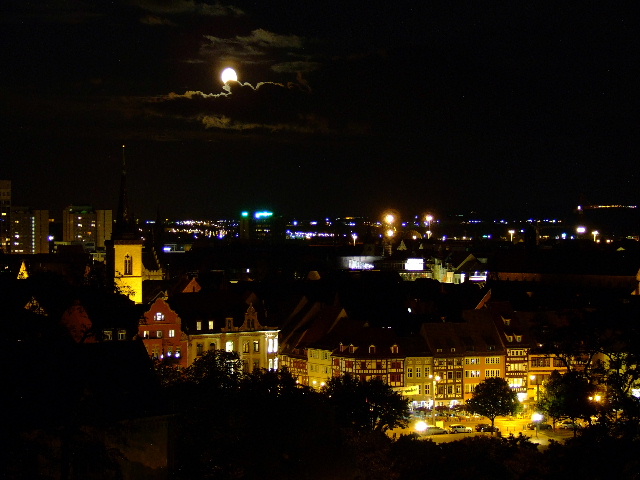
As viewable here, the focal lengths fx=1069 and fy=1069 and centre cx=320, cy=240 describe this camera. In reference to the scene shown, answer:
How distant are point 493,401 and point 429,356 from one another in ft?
25.6

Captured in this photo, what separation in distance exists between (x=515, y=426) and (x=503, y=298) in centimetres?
2733

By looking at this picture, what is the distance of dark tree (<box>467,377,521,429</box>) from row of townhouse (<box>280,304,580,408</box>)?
5.51m

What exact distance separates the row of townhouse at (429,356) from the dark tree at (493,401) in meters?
5.51

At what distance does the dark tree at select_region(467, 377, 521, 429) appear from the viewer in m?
58.0

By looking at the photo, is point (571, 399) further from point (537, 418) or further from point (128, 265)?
point (128, 265)

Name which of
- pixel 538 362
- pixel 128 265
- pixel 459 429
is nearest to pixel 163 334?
pixel 459 429

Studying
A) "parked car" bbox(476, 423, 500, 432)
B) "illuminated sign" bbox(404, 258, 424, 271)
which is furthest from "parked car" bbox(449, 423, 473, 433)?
"illuminated sign" bbox(404, 258, 424, 271)

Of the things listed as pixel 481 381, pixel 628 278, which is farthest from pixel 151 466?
pixel 628 278

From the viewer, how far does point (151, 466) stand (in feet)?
89.8

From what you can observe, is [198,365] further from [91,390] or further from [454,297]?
[454,297]

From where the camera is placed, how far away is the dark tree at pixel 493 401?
58.0 m

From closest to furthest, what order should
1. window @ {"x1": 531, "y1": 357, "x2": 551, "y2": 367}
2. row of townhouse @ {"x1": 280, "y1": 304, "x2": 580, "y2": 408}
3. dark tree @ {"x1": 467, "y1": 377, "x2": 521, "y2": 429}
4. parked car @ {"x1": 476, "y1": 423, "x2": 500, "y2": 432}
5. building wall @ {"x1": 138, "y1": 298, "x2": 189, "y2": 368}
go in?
parked car @ {"x1": 476, "y1": 423, "x2": 500, "y2": 432} < dark tree @ {"x1": 467, "y1": 377, "x2": 521, "y2": 429} < building wall @ {"x1": 138, "y1": 298, "x2": 189, "y2": 368} < row of townhouse @ {"x1": 280, "y1": 304, "x2": 580, "y2": 408} < window @ {"x1": 531, "y1": 357, "x2": 551, "y2": 367}

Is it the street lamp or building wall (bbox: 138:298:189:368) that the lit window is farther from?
the street lamp

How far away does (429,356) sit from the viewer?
6512cm
